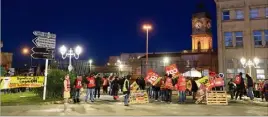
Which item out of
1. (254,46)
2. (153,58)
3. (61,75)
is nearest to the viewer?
(61,75)

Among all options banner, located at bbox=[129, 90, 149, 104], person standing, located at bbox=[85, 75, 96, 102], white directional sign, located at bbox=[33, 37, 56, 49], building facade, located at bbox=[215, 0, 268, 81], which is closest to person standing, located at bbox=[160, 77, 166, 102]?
banner, located at bbox=[129, 90, 149, 104]

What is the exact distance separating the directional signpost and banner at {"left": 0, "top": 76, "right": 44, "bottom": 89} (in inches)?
34.7

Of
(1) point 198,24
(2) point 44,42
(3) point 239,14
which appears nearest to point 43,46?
(2) point 44,42

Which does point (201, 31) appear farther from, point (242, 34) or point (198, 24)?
point (242, 34)

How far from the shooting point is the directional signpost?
68.7 feet

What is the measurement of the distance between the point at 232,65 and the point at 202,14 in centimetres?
3598

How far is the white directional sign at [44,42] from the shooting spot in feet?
68.6

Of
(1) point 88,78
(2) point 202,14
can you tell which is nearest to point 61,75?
(1) point 88,78

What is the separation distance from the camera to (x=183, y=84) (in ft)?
67.2

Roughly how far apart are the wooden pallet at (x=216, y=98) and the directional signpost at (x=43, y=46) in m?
10.7

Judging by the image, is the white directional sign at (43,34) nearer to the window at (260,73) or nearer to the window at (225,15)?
the window at (225,15)

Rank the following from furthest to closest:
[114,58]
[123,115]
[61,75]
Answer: [114,58]
[61,75]
[123,115]

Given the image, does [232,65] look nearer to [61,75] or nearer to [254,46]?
[254,46]

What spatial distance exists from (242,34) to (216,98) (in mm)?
21344
